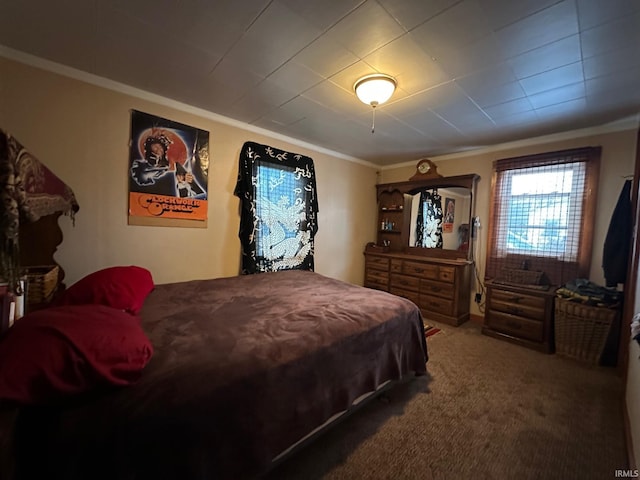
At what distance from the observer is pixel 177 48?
1.77m

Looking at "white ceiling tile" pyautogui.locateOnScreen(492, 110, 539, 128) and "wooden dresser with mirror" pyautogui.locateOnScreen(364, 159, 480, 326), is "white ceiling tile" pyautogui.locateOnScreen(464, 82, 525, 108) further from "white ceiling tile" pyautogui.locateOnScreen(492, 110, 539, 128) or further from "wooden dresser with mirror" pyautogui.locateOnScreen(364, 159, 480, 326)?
"wooden dresser with mirror" pyautogui.locateOnScreen(364, 159, 480, 326)

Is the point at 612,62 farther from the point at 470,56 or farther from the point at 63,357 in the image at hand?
the point at 63,357

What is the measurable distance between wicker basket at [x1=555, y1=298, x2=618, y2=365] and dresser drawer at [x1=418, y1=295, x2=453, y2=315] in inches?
41.9

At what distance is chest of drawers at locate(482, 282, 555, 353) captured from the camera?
2.67m

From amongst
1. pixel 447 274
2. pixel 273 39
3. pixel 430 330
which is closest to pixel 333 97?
pixel 273 39

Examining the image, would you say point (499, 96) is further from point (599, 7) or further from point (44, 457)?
point (44, 457)

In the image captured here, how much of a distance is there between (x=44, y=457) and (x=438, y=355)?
2723 mm

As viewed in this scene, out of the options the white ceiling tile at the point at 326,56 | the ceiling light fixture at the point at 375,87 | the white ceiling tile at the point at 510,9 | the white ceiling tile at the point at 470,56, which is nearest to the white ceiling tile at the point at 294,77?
the white ceiling tile at the point at 326,56

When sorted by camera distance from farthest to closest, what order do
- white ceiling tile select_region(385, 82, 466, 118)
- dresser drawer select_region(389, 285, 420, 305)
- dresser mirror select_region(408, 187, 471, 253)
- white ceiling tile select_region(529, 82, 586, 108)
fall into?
dresser drawer select_region(389, 285, 420, 305)
dresser mirror select_region(408, 187, 471, 253)
white ceiling tile select_region(385, 82, 466, 118)
white ceiling tile select_region(529, 82, 586, 108)

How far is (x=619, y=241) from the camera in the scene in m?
2.40

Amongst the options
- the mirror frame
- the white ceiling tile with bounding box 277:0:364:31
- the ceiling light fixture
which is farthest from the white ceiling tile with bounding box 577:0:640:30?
the mirror frame

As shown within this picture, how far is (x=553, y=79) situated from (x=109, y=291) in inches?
132

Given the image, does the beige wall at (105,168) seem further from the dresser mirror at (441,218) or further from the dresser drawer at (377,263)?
the dresser mirror at (441,218)

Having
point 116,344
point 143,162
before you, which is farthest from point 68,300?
point 143,162
